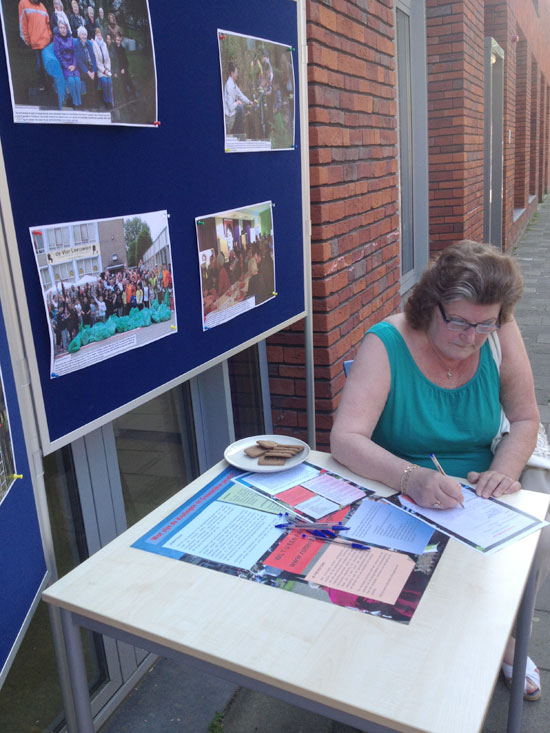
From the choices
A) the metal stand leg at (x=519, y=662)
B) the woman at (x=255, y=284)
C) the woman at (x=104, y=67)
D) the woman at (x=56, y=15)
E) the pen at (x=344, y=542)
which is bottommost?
the metal stand leg at (x=519, y=662)

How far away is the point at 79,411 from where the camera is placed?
1.54 m

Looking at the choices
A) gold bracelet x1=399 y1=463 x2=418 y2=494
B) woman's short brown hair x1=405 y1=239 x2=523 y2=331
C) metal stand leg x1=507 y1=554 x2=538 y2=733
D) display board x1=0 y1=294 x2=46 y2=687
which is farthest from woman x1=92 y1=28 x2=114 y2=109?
metal stand leg x1=507 y1=554 x2=538 y2=733

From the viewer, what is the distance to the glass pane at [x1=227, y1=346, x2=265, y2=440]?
277 cm

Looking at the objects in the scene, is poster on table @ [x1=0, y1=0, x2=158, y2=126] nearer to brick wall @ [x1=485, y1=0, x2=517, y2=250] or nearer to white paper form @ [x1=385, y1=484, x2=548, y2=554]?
white paper form @ [x1=385, y1=484, x2=548, y2=554]

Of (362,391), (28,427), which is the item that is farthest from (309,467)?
(28,427)

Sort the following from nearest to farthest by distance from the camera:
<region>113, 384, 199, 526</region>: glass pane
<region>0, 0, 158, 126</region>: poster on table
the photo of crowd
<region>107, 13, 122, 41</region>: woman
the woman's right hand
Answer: the photo of crowd, <region>0, 0, 158, 126</region>: poster on table, <region>107, 13, 122, 41</region>: woman, the woman's right hand, <region>113, 384, 199, 526</region>: glass pane

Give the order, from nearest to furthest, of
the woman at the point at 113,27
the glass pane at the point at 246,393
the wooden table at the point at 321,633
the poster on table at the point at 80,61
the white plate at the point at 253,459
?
the wooden table at the point at 321,633 → the poster on table at the point at 80,61 → the woman at the point at 113,27 → the white plate at the point at 253,459 → the glass pane at the point at 246,393

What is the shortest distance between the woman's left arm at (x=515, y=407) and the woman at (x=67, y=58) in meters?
1.45

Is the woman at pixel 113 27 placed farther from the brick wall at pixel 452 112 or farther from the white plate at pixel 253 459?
the brick wall at pixel 452 112

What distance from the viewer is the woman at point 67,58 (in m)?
→ 1.36

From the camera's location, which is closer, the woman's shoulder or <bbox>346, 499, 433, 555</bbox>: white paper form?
<bbox>346, 499, 433, 555</bbox>: white paper form

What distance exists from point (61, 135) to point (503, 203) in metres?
9.56

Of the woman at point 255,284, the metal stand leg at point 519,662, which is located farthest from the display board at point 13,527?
the metal stand leg at point 519,662

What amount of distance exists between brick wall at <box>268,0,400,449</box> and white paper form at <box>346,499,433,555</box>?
1431mm
